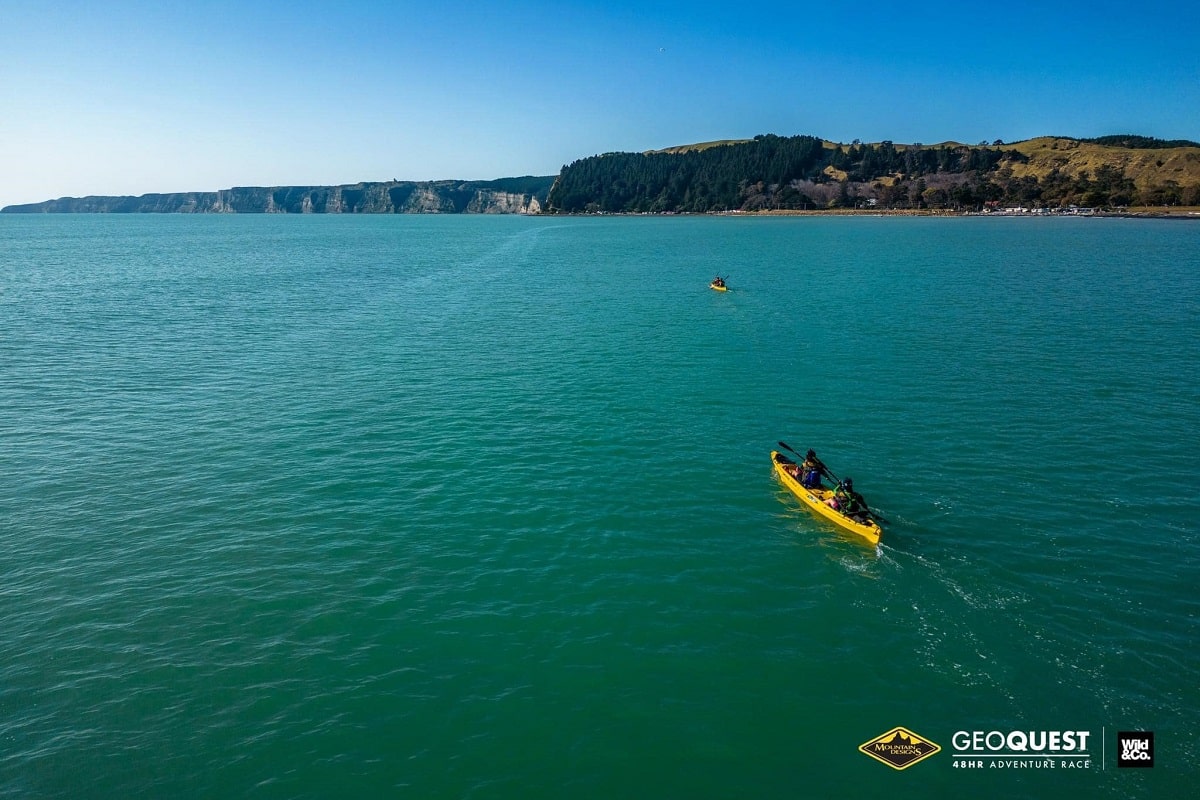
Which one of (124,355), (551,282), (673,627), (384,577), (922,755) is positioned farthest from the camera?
(551,282)

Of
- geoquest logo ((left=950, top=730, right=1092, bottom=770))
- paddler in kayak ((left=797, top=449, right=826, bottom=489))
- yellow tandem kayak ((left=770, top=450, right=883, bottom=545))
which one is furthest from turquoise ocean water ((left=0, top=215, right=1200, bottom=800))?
paddler in kayak ((left=797, top=449, right=826, bottom=489))

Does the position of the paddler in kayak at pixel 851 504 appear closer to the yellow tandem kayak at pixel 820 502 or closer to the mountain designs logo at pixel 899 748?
the yellow tandem kayak at pixel 820 502

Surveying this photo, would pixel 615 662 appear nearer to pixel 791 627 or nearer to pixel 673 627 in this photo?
pixel 673 627

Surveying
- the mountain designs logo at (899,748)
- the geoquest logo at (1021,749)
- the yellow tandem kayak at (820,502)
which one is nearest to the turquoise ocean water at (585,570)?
the geoquest logo at (1021,749)

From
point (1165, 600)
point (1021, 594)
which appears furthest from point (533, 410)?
point (1165, 600)

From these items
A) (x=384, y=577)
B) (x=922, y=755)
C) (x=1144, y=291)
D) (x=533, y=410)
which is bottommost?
(x=922, y=755)

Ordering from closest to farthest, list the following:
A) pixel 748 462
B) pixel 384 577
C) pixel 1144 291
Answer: pixel 384 577, pixel 748 462, pixel 1144 291

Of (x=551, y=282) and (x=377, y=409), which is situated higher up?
(x=551, y=282)

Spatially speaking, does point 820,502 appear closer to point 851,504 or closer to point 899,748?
point 851,504

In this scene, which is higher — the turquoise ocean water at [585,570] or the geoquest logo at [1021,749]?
the turquoise ocean water at [585,570]
